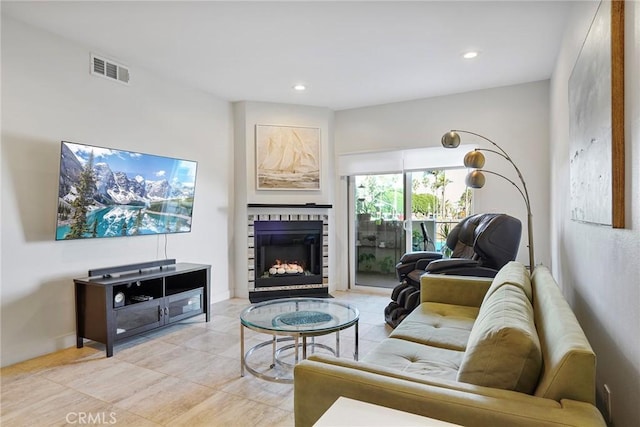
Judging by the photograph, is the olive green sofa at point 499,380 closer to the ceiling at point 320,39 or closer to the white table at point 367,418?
the white table at point 367,418

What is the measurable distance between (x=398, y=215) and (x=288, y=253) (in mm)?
1671

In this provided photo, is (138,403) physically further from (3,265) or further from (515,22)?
(515,22)

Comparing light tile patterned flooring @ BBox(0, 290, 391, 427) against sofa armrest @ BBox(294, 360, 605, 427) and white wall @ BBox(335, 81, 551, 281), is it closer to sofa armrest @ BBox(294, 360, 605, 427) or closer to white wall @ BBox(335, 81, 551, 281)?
sofa armrest @ BBox(294, 360, 605, 427)

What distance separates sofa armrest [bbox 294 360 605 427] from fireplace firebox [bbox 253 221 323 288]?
3.59 meters

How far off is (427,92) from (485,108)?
726mm

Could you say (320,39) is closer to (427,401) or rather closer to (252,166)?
(252,166)

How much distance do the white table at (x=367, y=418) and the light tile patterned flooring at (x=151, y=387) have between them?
1.18 meters

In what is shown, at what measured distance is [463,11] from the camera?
2.64 m

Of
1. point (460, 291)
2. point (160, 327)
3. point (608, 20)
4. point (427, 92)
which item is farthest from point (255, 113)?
point (608, 20)

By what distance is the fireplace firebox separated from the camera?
4.86 metres

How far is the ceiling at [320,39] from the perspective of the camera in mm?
2613

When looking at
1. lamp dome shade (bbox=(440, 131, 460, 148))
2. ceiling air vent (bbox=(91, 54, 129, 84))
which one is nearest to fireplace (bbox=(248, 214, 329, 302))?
ceiling air vent (bbox=(91, 54, 129, 84))

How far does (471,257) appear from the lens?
3555mm

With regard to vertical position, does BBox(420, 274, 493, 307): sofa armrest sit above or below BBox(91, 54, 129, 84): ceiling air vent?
below
